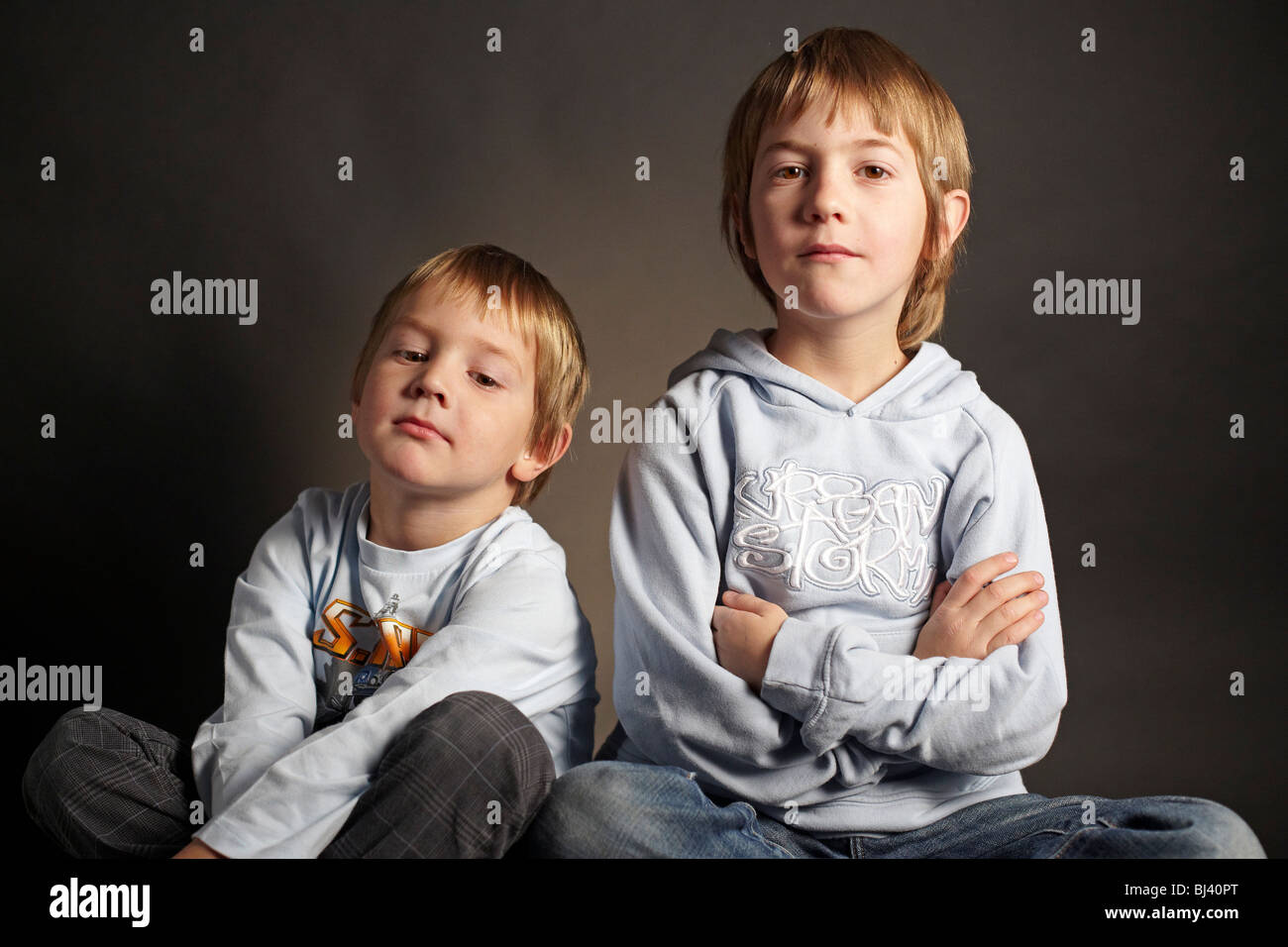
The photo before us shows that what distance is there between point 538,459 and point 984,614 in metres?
0.55

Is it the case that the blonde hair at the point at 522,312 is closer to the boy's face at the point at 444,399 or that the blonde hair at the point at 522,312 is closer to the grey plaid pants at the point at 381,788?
the boy's face at the point at 444,399

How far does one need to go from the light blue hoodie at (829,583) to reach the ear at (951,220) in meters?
0.12

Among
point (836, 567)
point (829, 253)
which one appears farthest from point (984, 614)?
point (829, 253)

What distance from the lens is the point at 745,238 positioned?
152 cm

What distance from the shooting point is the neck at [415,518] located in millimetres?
1442

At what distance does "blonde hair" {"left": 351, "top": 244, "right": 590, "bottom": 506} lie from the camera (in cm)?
145

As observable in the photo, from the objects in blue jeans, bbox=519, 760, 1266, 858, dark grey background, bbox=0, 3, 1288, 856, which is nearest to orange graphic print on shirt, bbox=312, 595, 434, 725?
blue jeans, bbox=519, 760, 1266, 858

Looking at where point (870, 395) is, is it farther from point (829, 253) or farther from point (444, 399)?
point (444, 399)

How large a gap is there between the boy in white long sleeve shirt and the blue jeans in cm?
5

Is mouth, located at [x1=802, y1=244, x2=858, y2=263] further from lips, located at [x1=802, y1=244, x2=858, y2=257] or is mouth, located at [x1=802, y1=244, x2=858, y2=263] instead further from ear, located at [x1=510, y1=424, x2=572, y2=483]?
ear, located at [x1=510, y1=424, x2=572, y2=483]

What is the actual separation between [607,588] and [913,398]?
71 centimetres

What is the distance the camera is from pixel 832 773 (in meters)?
1.32

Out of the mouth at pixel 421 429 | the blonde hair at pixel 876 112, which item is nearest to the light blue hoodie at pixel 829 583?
the blonde hair at pixel 876 112
